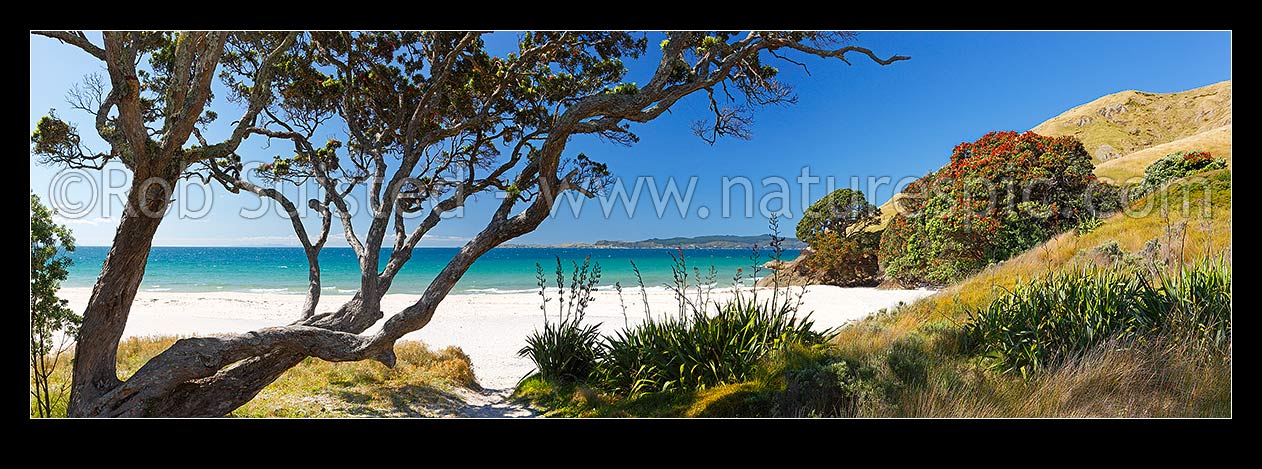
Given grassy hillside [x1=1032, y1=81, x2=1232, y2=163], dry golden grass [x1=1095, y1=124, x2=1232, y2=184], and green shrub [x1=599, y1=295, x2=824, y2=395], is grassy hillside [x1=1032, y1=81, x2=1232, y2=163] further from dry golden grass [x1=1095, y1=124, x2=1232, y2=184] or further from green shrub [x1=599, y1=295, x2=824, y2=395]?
green shrub [x1=599, y1=295, x2=824, y2=395]

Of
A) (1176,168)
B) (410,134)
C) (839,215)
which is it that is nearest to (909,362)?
(410,134)

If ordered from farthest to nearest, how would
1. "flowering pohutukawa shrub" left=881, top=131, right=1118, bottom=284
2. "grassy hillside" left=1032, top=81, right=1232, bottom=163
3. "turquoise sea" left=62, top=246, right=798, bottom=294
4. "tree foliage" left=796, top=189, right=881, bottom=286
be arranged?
1. "grassy hillside" left=1032, top=81, right=1232, bottom=163
2. "turquoise sea" left=62, top=246, right=798, bottom=294
3. "tree foliage" left=796, top=189, right=881, bottom=286
4. "flowering pohutukawa shrub" left=881, top=131, right=1118, bottom=284

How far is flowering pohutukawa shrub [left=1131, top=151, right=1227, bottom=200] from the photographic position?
9672 millimetres

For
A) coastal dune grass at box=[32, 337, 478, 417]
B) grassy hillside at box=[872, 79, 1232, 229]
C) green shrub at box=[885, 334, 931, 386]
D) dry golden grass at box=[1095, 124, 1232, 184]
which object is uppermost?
grassy hillside at box=[872, 79, 1232, 229]

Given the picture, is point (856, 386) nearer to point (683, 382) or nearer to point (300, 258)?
point (683, 382)

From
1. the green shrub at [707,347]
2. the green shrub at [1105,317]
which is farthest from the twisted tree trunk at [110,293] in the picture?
the green shrub at [1105,317]

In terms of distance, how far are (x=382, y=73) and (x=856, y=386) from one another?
565 centimetres

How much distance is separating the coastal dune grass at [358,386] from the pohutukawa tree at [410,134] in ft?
2.17

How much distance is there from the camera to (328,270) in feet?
106

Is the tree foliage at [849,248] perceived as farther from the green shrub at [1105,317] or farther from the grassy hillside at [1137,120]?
the grassy hillside at [1137,120]

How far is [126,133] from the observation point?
A: 356 cm

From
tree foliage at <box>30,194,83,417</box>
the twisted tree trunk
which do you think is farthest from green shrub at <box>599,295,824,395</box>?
tree foliage at <box>30,194,83,417</box>

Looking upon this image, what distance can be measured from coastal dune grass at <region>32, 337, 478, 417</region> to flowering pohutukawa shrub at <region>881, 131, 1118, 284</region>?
10642 mm
